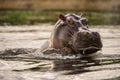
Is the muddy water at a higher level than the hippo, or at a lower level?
lower

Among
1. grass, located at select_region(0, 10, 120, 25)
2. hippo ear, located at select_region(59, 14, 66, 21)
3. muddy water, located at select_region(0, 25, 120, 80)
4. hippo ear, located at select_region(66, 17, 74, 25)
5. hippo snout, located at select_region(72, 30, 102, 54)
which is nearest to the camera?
muddy water, located at select_region(0, 25, 120, 80)

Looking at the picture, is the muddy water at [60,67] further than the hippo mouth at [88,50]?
No

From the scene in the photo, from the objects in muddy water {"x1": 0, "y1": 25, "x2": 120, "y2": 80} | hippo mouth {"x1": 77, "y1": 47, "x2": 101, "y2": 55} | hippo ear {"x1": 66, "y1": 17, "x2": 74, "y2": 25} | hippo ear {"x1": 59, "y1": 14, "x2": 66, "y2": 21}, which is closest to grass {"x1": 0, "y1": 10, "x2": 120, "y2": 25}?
hippo ear {"x1": 59, "y1": 14, "x2": 66, "y2": 21}

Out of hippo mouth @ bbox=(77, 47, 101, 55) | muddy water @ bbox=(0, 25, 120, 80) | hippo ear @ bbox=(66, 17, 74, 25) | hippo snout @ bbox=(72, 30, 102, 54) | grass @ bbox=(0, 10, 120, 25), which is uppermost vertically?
grass @ bbox=(0, 10, 120, 25)

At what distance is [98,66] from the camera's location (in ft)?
20.4

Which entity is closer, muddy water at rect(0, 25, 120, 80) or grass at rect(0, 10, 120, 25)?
muddy water at rect(0, 25, 120, 80)

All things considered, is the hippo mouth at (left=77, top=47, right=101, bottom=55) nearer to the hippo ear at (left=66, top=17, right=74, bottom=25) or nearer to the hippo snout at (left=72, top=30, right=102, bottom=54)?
the hippo snout at (left=72, top=30, right=102, bottom=54)

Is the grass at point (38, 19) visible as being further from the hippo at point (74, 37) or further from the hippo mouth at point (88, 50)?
the hippo mouth at point (88, 50)

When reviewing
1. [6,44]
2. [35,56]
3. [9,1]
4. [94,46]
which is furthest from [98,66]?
[9,1]

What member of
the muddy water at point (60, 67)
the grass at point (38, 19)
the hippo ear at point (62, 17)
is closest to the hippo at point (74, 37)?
the hippo ear at point (62, 17)

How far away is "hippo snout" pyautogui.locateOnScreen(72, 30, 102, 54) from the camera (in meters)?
6.58

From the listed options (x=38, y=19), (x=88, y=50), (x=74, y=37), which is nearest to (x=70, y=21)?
(x=74, y=37)

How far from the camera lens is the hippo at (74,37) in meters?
6.61

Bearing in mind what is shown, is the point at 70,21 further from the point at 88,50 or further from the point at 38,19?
the point at 38,19
